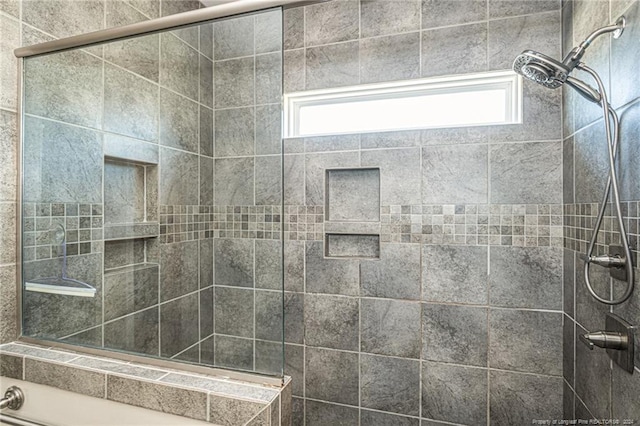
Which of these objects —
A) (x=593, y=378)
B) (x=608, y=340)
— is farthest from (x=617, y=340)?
(x=593, y=378)

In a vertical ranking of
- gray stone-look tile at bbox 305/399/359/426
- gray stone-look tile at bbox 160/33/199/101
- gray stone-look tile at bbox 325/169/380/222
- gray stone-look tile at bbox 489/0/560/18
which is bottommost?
gray stone-look tile at bbox 305/399/359/426

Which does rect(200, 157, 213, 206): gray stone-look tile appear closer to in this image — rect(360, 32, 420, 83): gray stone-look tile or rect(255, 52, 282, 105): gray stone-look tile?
rect(255, 52, 282, 105): gray stone-look tile

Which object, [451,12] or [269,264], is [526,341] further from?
[451,12]

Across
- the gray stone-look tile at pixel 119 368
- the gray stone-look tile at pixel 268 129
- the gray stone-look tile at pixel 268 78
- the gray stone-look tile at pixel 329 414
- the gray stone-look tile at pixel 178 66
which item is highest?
the gray stone-look tile at pixel 178 66

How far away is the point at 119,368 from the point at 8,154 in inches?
38.1

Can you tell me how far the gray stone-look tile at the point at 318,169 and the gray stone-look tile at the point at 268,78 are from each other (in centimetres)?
87

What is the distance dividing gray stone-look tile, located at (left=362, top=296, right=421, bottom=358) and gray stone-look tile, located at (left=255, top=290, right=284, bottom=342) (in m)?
0.89

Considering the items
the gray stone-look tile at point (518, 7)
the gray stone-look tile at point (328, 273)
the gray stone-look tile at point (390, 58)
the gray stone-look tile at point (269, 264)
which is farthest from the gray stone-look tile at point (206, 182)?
the gray stone-look tile at point (518, 7)

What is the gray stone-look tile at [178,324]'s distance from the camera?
1220 mm

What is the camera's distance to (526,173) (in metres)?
1.63

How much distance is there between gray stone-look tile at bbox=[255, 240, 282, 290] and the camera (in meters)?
1.09

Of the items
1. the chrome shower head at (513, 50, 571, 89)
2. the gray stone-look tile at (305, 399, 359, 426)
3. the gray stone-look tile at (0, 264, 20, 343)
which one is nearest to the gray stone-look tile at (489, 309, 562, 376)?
the gray stone-look tile at (305, 399, 359, 426)

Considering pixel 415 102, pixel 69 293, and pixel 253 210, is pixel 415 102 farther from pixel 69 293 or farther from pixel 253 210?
pixel 69 293

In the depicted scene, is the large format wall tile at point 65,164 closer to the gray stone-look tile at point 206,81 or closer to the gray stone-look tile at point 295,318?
the gray stone-look tile at point 206,81
